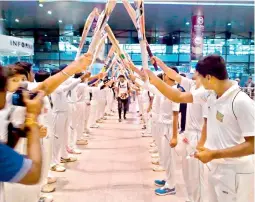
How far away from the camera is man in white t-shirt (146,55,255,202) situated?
1.76 metres

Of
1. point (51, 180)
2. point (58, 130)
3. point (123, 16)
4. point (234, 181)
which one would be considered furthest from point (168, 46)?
point (234, 181)

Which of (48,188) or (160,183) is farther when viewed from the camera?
(160,183)

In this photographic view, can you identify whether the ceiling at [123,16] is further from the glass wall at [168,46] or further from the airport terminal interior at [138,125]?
the glass wall at [168,46]

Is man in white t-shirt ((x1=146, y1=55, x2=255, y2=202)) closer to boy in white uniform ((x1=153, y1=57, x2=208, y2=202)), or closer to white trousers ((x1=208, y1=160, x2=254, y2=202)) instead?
white trousers ((x1=208, y1=160, x2=254, y2=202))

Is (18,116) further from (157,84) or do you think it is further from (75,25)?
(75,25)

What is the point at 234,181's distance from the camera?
1854 millimetres

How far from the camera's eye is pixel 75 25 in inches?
619

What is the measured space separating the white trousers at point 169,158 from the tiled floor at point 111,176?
0.18m

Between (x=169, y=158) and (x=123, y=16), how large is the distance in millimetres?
10607

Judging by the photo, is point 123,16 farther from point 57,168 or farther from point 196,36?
point 57,168

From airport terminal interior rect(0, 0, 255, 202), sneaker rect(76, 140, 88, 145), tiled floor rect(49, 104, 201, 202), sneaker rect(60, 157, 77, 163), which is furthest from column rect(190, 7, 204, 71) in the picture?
sneaker rect(60, 157, 77, 163)

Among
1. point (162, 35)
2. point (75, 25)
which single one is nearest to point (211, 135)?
point (75, 25)

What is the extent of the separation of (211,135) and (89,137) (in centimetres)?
566

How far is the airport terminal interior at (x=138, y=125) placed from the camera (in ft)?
6.13
